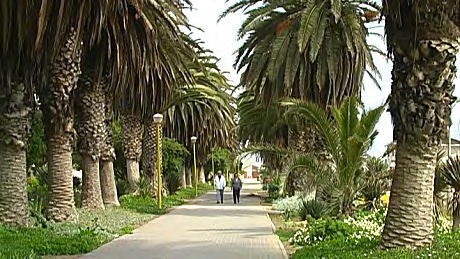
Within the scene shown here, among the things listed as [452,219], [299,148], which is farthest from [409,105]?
[299,148]

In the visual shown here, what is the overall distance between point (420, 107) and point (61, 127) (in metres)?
8.98

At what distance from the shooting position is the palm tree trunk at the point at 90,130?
2072 cm

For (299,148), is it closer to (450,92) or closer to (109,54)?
(109,54)

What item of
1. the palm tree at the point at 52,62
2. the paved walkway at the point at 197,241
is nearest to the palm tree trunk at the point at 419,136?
the paved walkway at the point at 197,241

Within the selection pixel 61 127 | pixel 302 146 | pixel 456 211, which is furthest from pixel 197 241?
pixel 302 146

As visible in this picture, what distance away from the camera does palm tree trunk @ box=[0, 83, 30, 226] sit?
14.1 metres

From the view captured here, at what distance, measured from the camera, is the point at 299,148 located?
95.9 ft

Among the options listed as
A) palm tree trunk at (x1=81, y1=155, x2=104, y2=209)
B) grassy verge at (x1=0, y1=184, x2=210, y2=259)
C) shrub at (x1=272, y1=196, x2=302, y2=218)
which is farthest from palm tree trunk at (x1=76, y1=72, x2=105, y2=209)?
shrub at (x1=272, y1=196, x2=302, y2=218)

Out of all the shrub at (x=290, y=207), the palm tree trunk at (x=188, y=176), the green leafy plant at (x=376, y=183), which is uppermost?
the palm tree trunk at (x=188, y=176)

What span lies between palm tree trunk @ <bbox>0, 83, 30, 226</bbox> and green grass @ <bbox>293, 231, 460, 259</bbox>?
6322 mm

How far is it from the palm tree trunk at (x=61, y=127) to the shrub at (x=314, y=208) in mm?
6725

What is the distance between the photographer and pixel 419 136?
10312mm

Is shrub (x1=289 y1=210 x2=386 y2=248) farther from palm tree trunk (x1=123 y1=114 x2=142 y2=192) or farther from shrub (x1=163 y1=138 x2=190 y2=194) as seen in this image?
shrub (x1=163 y1=138 x2=190 y2=194)

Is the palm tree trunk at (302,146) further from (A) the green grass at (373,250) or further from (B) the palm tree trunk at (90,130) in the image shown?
(A) the green grass at (373,250)
